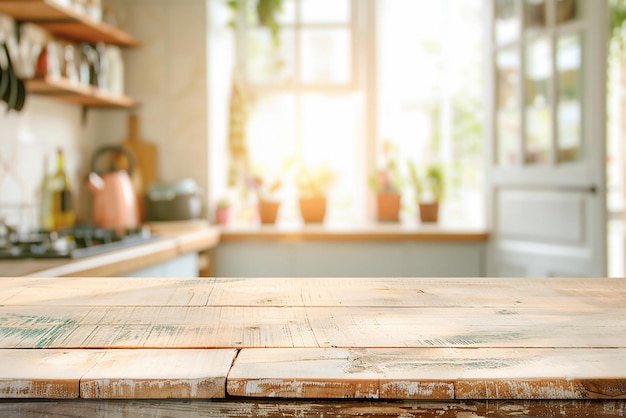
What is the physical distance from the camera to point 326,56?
4125mm

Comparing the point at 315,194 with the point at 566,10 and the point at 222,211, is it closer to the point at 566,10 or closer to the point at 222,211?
the point at 222,211

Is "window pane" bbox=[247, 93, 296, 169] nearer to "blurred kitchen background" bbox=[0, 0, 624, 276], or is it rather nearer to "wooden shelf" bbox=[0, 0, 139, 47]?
"blurred kitchen background" bbox=[0, 0, 624, 276]

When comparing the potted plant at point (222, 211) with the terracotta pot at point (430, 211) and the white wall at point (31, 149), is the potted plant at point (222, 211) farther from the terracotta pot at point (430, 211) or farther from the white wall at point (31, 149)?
the terracotta pot at point (430, 211)

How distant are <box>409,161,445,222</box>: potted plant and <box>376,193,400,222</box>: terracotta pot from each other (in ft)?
0.39

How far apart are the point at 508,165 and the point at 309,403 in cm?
290

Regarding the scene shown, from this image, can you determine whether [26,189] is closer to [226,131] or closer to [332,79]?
[226,131]

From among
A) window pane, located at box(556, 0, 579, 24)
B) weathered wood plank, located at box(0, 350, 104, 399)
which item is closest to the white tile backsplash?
window pane, located at box(556, 0, 579, 24)

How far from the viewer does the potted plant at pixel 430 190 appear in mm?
3777

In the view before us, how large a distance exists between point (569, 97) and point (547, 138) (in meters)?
0.21

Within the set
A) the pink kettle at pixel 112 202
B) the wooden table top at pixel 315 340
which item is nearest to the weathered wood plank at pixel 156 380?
the wooden table top at pixel 315 340

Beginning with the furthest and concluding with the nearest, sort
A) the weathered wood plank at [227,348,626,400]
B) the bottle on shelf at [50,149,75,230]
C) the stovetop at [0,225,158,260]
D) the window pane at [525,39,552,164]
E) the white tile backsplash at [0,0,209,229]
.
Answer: the white tile backsplash at [0,0,209,229]
the window pane at [525,39,552,164]
the bottle on shelf at [50,149,75,230]
the stovetop at [0,225,158,260]
the weathered wood plank at [227,348,626,400]

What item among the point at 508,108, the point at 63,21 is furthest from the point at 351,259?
the point at 63,21

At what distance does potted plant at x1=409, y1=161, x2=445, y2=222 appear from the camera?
378 cm

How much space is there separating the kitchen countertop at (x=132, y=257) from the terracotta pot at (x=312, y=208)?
0.56 metres
